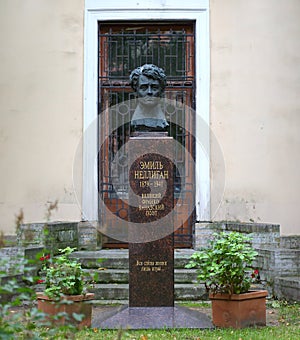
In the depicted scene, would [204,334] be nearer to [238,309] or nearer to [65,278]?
[238,309]

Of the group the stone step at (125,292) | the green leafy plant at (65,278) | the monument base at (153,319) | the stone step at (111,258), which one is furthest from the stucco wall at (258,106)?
the green leafy plant at (65,278)

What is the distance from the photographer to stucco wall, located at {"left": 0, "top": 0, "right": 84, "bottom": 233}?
332 inches

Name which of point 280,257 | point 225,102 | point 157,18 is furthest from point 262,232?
point 157,18

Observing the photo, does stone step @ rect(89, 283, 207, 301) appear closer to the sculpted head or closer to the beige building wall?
the beige building wall

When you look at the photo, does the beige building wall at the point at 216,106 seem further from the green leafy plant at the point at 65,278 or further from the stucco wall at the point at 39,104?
the green leafy plant at the point at 65,278

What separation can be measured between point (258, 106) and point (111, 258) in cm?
314

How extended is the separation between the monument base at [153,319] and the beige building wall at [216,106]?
118 inches

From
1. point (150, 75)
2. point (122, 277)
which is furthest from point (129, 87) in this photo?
point (122, 277)

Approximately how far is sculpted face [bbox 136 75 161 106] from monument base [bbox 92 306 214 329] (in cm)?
206

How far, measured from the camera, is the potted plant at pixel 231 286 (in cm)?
506

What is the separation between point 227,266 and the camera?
506 centimetres

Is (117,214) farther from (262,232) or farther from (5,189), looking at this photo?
(262,232)

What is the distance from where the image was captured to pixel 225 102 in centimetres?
850

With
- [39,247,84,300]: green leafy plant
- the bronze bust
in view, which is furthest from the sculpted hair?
[39,247,84,300]: green leafy plant
